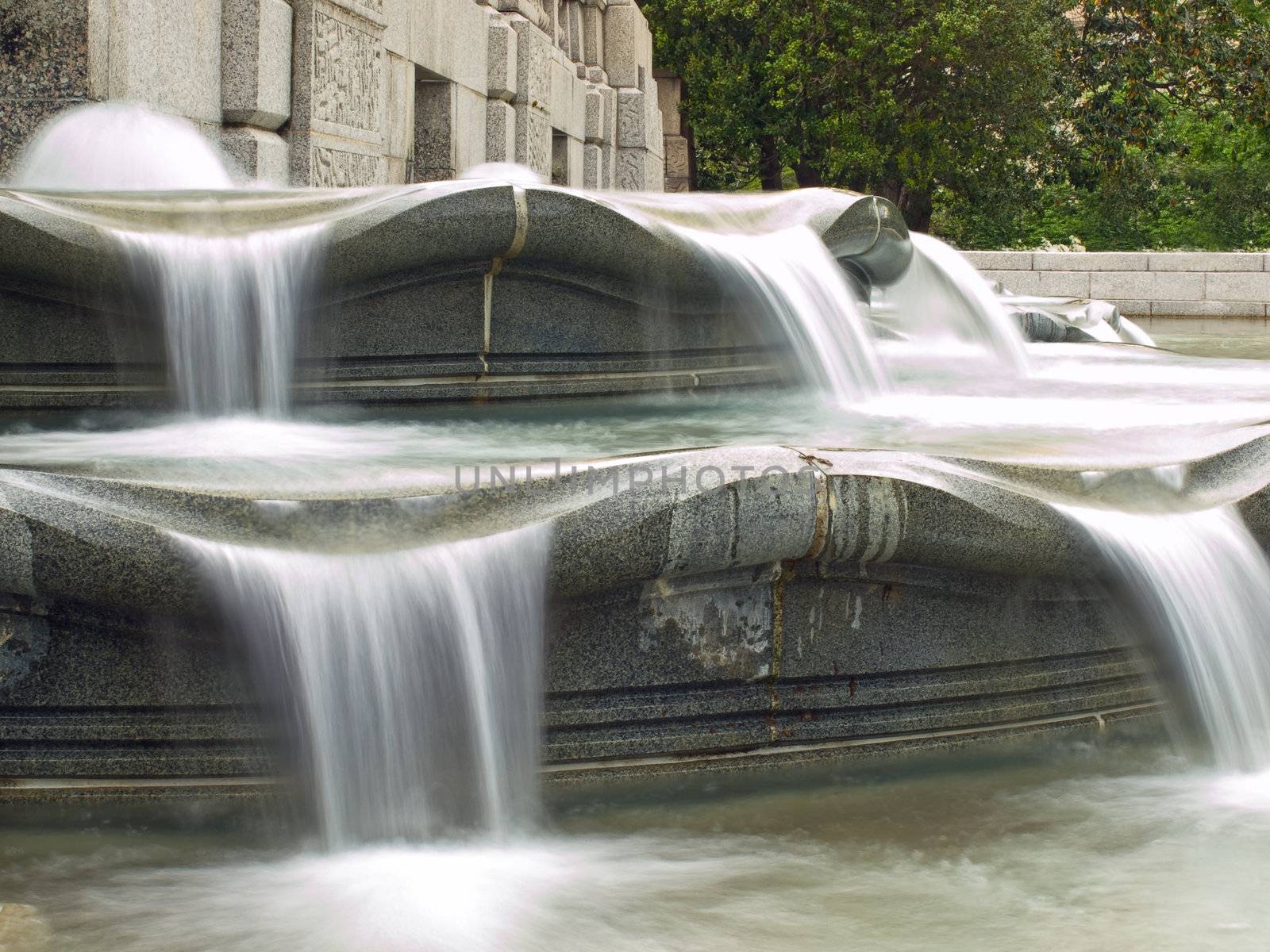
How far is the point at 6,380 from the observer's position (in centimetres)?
464

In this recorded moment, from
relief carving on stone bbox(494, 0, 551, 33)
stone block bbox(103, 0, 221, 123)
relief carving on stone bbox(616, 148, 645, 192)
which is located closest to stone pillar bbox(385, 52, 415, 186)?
stone block bbox(103, 0, 221, 123)

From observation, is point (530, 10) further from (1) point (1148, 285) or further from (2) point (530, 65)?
(1) point (1148, 285)

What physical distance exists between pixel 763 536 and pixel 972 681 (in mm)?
765

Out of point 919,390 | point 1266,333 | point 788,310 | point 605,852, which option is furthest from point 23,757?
point 1266,333

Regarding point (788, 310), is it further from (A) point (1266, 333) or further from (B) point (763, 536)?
(A) point (1266, 333)

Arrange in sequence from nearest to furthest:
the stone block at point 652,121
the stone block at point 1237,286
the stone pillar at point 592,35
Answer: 1. the stone block at point 1237,286
2. the stone pillar at point 592,35
3. the stone block at point 652,121

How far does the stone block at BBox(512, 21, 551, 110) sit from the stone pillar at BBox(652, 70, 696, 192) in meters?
13.1

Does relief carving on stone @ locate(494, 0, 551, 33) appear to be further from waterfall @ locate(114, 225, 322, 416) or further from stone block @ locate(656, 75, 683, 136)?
stone block @ locate(656, 75, 683, 136)

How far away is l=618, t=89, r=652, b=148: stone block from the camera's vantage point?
22.2 m

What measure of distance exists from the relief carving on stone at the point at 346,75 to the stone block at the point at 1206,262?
13.4 meters

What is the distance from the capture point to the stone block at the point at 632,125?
22156 millimetres

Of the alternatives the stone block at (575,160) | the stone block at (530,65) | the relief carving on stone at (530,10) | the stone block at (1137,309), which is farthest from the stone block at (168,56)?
the stone block at (1137,309)

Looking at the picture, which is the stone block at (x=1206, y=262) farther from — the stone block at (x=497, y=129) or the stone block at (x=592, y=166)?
the stone block at (x=497, y=129)

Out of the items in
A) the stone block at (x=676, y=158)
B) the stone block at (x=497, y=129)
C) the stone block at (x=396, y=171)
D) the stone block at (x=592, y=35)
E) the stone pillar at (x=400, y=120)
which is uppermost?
the stone block at (x=592, y=35)
